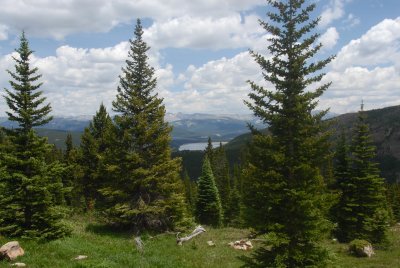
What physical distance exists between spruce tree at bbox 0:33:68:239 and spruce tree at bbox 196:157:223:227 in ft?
105

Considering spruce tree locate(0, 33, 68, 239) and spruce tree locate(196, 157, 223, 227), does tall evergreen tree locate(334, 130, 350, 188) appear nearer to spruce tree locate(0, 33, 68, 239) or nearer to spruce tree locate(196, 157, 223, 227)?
spruce tree locate(196, 157, 223, 227)

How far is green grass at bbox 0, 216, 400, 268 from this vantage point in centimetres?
2011

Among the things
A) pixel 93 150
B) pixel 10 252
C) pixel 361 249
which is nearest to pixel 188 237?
pixel 10 252

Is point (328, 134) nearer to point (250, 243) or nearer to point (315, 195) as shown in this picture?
point (315, 195)

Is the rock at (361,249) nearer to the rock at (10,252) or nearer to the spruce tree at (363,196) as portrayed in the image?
the spruce tree at (363,196)

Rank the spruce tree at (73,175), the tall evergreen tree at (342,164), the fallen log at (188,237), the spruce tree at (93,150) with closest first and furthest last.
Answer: the fallen log at (188,237) < the tall evergreen tree at (342,164) < the spruce tree at (93,150) < the spruce tree at (73,175)

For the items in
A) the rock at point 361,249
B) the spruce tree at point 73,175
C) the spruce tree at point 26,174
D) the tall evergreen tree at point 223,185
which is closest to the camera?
the spruce tree at point 26,174

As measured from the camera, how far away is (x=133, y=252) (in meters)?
24.3

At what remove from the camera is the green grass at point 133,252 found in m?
20.1

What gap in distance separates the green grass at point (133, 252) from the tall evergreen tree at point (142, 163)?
1.96 m

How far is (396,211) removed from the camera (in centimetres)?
7081

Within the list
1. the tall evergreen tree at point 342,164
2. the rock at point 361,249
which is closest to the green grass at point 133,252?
the rock at point 361,249

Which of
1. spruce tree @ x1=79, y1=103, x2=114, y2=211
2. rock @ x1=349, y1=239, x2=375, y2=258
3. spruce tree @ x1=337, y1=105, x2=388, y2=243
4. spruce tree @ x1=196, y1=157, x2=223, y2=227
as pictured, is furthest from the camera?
spruce tree @ x1=196, y1=157, x2=223, y2=227

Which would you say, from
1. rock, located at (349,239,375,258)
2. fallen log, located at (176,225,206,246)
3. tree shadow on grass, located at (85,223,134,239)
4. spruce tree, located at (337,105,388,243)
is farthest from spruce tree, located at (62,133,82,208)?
rock, located at (349,239,375,258)
